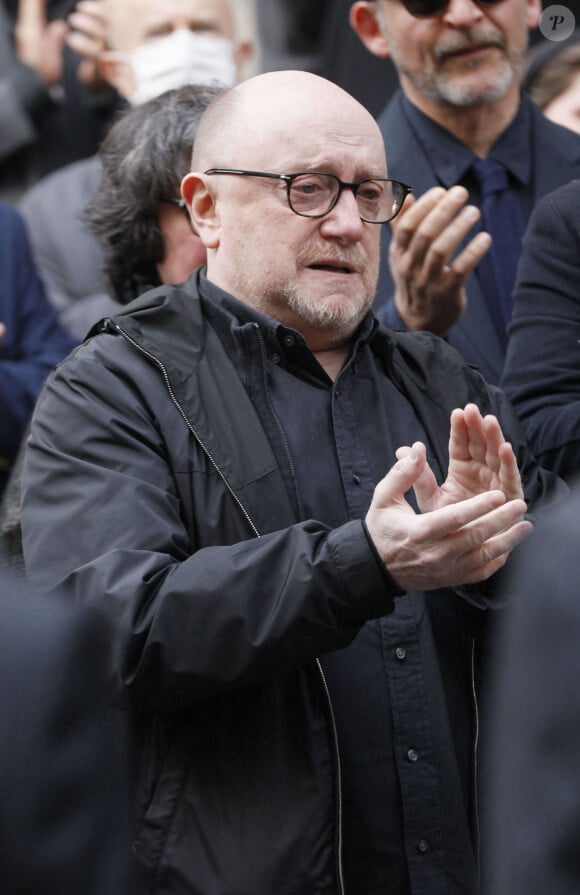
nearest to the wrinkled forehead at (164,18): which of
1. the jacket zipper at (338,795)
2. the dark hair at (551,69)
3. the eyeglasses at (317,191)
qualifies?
the dark hair at (551,69)

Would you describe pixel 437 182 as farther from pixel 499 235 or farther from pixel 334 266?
pixel 334 266

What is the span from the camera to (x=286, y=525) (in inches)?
93.4

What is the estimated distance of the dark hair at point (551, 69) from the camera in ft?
13.3

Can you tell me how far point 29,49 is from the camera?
5098 millimetres

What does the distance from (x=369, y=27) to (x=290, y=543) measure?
2.18 meters

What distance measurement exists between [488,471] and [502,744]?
953mm

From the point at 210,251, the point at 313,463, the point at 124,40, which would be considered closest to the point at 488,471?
the point at 313,463

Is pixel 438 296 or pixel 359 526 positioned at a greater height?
pixel 359 526

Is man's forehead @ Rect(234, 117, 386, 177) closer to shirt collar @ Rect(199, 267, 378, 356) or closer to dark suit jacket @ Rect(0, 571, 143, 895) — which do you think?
shirt collar @ Rect(199, 267, 378, 356)

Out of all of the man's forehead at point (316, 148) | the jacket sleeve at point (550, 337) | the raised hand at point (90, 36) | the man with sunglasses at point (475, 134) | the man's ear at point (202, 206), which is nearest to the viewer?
the man's forehead at point (316, 148)

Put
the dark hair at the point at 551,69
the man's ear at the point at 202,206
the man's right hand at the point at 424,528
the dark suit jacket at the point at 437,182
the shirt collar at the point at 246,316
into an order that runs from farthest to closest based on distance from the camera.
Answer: the dark hair at the point at 551,69 < the dark suit jacket at the point at 437,182 < the man's ear at the point at 202,206 < the shirt collar at the point at 246,316 < the man's right hand at the point at 424,528

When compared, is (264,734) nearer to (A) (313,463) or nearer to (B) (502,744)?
(A) (313,463)

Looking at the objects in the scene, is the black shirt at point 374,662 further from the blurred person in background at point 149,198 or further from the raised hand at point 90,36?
the raised hand at point 90,36

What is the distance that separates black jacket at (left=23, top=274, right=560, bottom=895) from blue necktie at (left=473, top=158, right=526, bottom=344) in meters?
1.18
